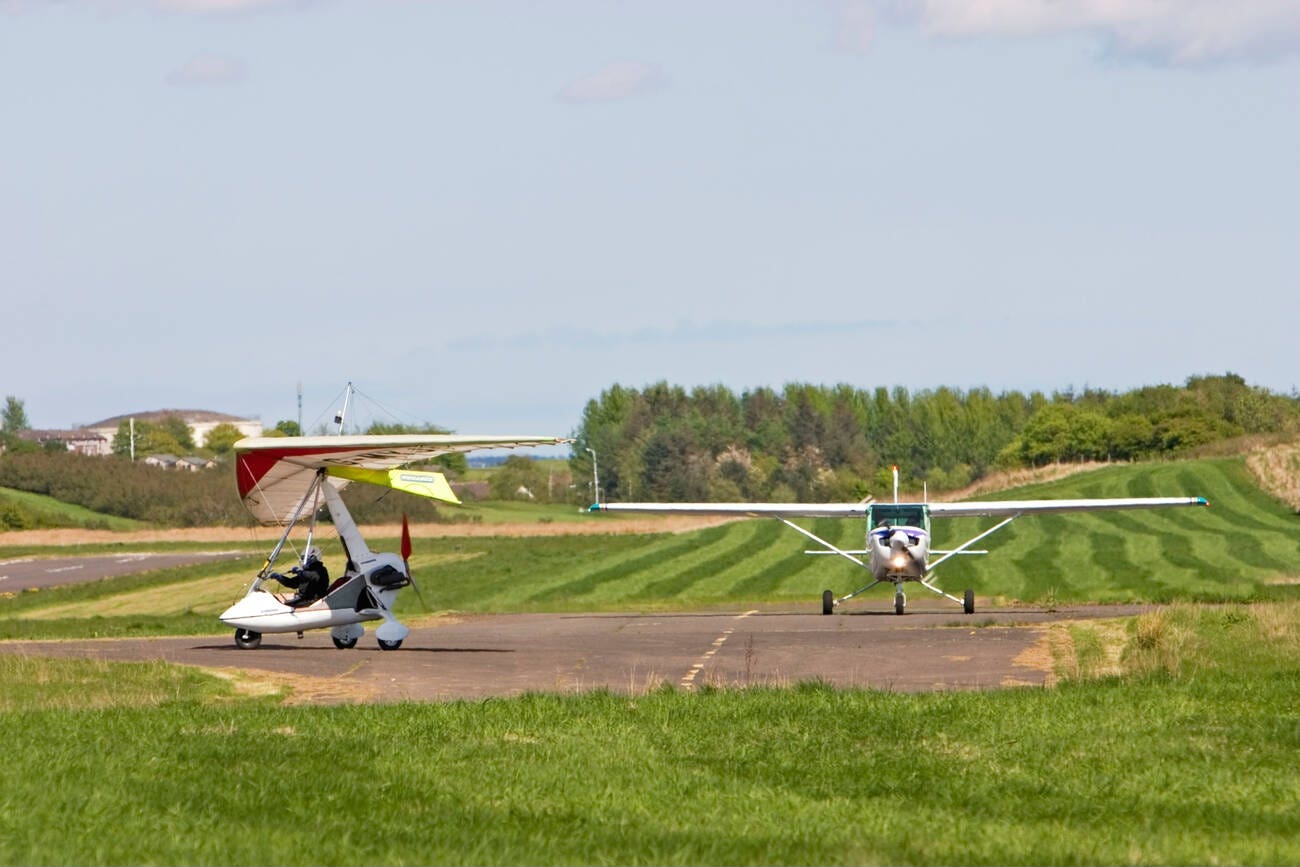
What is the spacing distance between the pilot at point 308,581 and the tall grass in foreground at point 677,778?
20.8 feet

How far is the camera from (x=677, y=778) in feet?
38.5

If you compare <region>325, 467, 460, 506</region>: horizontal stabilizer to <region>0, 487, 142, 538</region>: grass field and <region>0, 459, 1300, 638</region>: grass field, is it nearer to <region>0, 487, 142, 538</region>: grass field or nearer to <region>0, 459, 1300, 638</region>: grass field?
<region>0, 459, 1300, 638</region>: grass field

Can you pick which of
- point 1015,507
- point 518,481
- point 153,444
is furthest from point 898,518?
point 153,444

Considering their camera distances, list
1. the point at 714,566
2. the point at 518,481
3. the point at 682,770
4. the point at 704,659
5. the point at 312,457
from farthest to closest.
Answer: the point at 518,481 → the point at 714,566 → the point at 312,457 → the point at 704,659 → the point at 682,770

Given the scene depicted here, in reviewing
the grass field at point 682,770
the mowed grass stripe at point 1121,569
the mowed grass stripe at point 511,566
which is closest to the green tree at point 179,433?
the mowed grass stripe at point 511,566

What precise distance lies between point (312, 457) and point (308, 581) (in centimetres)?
173

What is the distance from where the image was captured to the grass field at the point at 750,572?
3797 cm

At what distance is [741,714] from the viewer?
1463cm

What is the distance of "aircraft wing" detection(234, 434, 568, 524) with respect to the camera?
70.4 ft

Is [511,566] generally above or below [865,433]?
below

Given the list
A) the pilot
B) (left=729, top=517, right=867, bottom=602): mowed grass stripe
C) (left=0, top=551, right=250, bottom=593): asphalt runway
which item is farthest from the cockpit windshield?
(left=0, top=551, right=250, bottom=593): asphalt runway

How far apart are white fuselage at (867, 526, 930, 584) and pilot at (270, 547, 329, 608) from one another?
12.7m

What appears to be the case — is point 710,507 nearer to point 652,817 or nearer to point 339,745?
point 339,745

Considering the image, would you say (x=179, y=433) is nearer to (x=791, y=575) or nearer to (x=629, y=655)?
(x=791, y=575)
